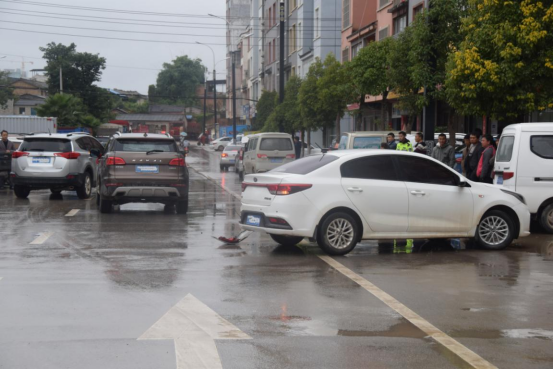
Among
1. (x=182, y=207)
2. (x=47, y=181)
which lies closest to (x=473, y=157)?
(x=182, y=207)

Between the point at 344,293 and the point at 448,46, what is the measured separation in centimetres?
1669

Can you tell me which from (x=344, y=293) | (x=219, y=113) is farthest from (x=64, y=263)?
(x=219, y=113)

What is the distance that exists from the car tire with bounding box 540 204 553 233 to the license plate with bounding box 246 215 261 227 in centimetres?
601

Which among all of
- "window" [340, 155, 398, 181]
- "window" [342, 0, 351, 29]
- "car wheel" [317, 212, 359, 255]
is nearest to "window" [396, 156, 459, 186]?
"window" [340, 155, 398, 181]

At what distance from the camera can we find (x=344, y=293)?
870cm

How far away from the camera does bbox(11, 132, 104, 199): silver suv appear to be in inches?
816

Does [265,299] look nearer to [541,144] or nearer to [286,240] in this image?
[286,240]

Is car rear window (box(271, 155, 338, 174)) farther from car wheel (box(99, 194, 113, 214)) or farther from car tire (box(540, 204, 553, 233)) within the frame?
car wheel (box(99, 194, 113, 214))

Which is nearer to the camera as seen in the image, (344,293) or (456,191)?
(344,293)

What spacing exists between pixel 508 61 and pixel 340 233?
938 cm

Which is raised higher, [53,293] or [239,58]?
[239,58]

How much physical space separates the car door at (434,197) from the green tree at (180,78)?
13622 cm

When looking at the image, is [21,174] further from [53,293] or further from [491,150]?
[53,293]

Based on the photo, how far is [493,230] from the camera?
1257 cm
